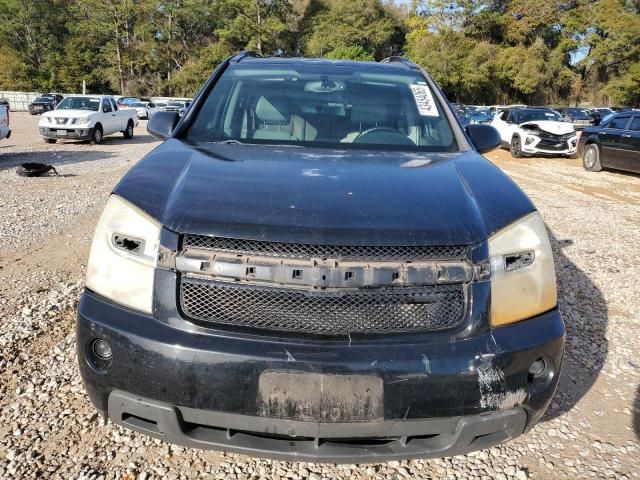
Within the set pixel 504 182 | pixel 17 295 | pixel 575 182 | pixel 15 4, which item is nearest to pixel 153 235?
pixel 504 182

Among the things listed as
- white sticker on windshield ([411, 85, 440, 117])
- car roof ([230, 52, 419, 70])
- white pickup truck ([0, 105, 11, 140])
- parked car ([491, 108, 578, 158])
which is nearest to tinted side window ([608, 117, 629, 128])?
parked car ([491, 108, 578, 158])

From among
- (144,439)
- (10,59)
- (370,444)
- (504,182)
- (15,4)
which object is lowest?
(144,439)

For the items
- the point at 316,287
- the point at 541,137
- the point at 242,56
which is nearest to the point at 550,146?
the point at 541,137

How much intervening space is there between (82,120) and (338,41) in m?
54.8

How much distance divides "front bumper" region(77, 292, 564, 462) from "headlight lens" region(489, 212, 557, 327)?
0.08m

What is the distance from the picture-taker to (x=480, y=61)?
188 ft

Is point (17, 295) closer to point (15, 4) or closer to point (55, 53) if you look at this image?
point (55, 53)

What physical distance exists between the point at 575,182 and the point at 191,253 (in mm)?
12166

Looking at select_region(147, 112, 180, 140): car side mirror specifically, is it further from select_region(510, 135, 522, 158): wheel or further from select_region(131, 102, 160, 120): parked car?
select_region(131, 102, 160, 120): parked car

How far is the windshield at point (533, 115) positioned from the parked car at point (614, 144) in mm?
3373

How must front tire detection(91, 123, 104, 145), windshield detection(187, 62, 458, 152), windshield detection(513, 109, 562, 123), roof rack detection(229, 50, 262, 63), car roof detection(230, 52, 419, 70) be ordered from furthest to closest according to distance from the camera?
windshield detection(513, 109, 562, 123) < front tire detection(91, 123, 104, 145) < roof rack detection(229, 50, 262, 63) < car roof detection(230, 52, 419, 70) < windshield detection(187, 62, 458, 152)

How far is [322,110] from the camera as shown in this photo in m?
2.94

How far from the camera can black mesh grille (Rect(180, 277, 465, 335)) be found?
1693mm

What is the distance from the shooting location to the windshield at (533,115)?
17.4 m
